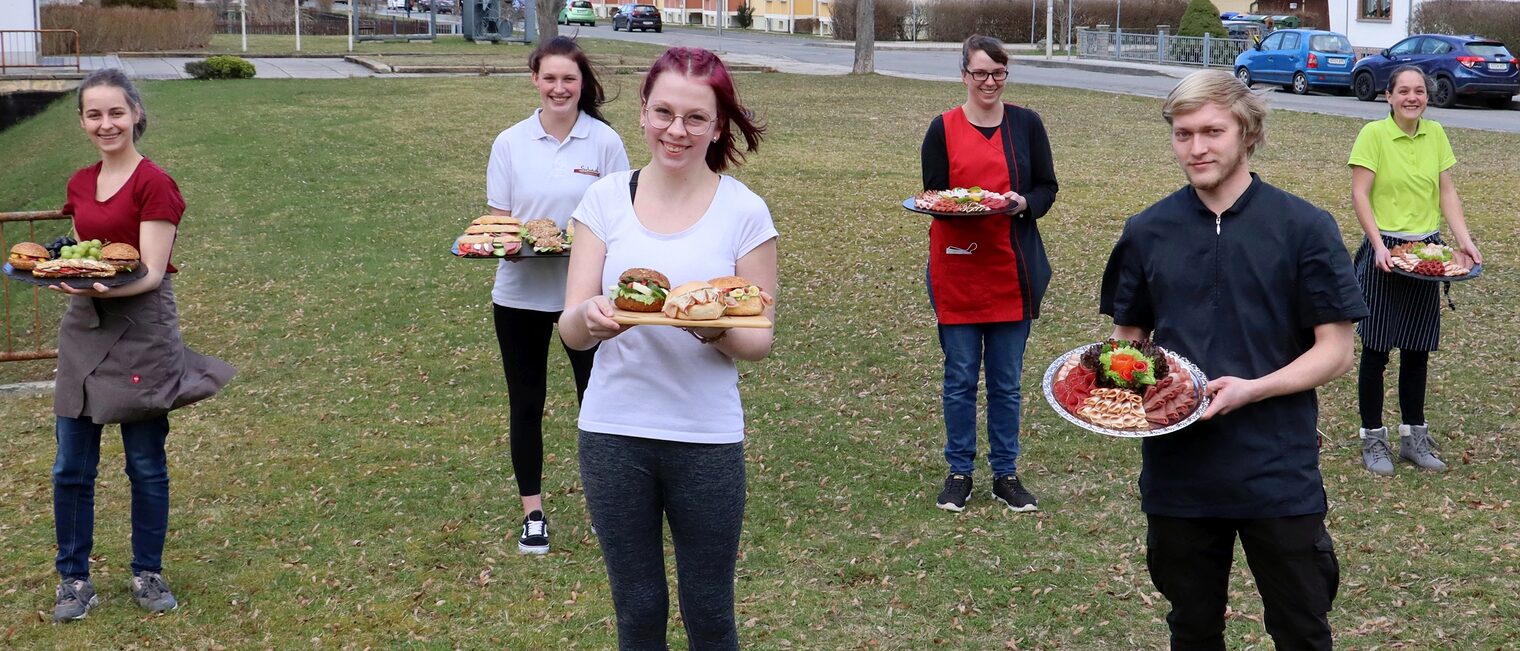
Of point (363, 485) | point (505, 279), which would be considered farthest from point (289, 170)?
point (505, 279)

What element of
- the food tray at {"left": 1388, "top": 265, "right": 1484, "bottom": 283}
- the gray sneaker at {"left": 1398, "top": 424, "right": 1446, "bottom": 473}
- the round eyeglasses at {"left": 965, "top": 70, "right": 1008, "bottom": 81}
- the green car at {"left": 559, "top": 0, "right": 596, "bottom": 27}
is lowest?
the gray sneaker at {"left": 1398, "top": 424, "right": 1446, "bottom": 473}

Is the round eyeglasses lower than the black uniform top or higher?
higher

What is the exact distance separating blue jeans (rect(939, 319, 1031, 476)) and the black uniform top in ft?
8.82

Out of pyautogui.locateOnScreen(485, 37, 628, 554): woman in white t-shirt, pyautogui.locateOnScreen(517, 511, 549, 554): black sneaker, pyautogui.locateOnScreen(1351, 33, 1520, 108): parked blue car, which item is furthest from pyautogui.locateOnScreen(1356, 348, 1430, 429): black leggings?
pyautogui.locateOnScreen(1351, 33, 1520, 108): parked blue car

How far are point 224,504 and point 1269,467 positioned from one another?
207 inches

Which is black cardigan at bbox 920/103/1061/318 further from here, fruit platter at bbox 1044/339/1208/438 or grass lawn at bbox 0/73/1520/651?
fruit platter at bbox 1044/339/1208/438

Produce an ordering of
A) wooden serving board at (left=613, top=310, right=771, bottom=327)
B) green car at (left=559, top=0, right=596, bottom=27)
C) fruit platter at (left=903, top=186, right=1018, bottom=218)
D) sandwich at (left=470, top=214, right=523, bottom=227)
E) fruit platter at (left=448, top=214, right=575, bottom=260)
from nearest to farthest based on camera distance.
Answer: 1. wooden serving board at (left=613, top=310, right=771, bottom=327)
2. fruit platter at (left=448, top=214, right=575, bottom=260)
3. sandwich at (left=470, top=214, right=523, bottom=227)
4. fruit platter at (left=903, top=186, right=1018, bottom=218)
5. green car at (left=559, top=0, right=596, bottom=27)

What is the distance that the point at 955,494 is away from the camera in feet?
22.2

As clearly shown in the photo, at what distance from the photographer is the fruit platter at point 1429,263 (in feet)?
22.1

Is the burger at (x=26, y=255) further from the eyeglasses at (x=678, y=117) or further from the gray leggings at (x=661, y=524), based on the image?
the eyeglasses at (x=678, y=117)

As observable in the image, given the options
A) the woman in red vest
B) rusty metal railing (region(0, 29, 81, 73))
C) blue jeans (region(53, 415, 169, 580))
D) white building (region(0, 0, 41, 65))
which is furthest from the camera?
white building (region(0, 0, 41, 65))

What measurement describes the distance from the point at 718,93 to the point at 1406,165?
4.81 meters

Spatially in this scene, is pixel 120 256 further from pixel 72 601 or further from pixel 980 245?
pixel 980 245

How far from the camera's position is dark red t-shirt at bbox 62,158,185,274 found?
5227mm
